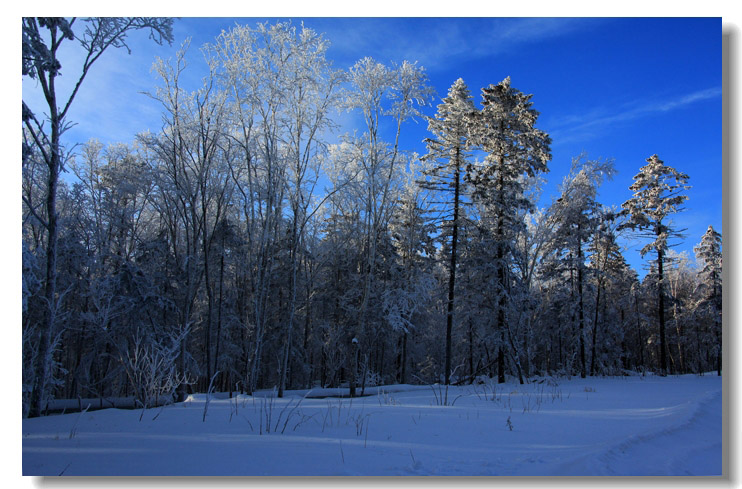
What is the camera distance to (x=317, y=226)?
1866cm

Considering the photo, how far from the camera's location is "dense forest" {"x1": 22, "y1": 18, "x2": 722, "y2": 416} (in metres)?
12.0

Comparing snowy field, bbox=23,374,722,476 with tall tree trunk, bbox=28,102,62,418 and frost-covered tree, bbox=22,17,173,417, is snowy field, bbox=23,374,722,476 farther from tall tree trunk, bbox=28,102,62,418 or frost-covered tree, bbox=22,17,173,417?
frost-covered tree, bbox=22,17,173,417

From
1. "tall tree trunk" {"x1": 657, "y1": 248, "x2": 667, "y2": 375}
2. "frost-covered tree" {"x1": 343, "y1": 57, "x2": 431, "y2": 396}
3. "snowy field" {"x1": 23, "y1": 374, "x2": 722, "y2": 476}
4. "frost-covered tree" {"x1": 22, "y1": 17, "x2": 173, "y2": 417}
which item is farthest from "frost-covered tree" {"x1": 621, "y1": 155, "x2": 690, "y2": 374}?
"frost-covered tree" {"x1": 22, "y1": 17, "x2": 173, "y2": 417}

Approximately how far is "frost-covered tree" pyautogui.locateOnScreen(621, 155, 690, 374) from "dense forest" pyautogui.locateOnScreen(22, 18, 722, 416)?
0.32ft

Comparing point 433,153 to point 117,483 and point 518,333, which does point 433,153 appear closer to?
point 518,333

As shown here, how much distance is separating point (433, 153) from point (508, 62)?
995 centimetres

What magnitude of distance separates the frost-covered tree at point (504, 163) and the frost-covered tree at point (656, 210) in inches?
236

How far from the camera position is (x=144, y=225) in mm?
17438

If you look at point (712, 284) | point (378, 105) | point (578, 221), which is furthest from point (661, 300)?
point (378, 105)

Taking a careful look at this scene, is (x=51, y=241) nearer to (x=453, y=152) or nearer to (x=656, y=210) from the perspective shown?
(x=453, y=152)

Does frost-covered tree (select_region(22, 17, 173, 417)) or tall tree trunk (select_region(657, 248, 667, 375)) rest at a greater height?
frost-covered tree (select_region(22, 17, 173, 417))

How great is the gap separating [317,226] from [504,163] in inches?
343

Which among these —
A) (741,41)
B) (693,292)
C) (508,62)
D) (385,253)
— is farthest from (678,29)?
(693,292)

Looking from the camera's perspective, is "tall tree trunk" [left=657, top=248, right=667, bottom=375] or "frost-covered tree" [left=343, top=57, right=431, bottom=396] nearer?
"frost-covered tree" [left=343, top=57, right=431, bottom=396]
